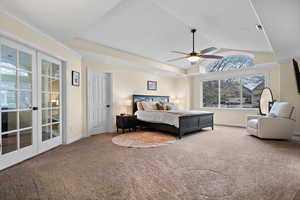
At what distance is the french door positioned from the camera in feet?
7.96

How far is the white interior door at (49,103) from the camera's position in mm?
3140

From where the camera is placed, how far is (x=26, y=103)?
2822mm

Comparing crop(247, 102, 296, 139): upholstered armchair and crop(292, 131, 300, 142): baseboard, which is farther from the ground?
crop(247, 102, 296, 139): upholstered armchair

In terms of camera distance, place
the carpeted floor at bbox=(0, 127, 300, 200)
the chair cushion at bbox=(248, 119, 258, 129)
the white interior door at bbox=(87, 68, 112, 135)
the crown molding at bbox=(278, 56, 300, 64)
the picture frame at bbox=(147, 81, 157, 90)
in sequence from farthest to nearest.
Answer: the picture frame at bbox=(147, 81, 157, 90)
the white interior door at bbox=(87, 68, 112, 135)
the chair cushion at bbox=(248, 119, 258, 129)
the crown molding at bbox=(278, 56, 300, 64)
the carpeted floor at bbox=(0, 127, 300, 200)

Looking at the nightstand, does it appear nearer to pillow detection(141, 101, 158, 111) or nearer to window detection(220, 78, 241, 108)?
pillow detection(141, 101, 158, 111)

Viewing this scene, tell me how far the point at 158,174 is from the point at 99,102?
3494 mm

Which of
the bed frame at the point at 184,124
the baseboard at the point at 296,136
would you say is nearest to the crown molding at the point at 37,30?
the bed frame at the point at 184,124

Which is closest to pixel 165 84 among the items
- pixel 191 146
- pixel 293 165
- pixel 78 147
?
pixel 191 146

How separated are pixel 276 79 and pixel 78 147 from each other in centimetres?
651

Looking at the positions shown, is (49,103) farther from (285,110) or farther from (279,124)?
(285,110)

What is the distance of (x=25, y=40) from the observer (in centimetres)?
262

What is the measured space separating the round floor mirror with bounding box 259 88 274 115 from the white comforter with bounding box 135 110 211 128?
237cm

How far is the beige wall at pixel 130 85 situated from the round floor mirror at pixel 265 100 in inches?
116

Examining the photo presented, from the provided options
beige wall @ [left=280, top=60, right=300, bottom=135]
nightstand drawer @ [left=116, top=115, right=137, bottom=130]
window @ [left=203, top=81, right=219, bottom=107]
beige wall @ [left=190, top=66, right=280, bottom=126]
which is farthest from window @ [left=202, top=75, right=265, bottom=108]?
nightstand drawer @ [left=116, top=115, right=137, bottom=130]
